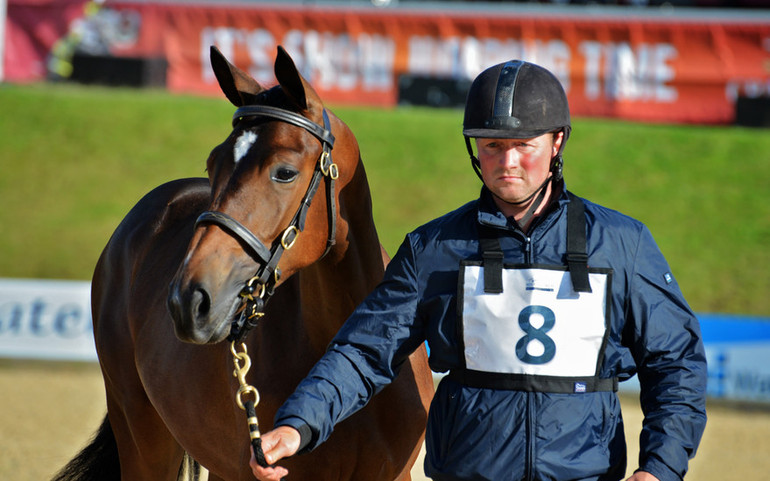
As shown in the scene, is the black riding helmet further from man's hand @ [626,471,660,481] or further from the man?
man's hand @ [626,471,660,481]

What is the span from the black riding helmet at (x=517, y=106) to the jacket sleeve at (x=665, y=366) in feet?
1.27

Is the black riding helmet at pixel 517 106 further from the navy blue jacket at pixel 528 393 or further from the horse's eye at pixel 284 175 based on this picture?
the horse's eye at pixel 284 175

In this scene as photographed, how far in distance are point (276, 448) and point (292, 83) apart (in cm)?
110

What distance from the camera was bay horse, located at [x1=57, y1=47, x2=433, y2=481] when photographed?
7.38ft

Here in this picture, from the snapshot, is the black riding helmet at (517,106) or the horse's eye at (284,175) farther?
the horse's eye at (284,175)

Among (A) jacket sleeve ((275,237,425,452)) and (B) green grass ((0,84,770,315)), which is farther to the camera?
(B) green grass ((0,84,770,315))

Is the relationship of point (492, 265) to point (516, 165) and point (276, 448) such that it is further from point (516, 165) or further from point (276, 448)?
point (276, 448)

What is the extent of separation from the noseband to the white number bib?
0.59m

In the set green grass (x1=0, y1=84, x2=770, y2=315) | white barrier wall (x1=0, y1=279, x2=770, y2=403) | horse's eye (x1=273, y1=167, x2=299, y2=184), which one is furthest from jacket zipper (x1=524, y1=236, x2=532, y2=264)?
green grass (x1=0, y1=84, x2=770, y2=315)

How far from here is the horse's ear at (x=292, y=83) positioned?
241 centimetres

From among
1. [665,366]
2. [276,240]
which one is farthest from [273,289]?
[665,366]

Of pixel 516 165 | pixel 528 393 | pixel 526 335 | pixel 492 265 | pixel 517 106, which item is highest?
pixel 517 106

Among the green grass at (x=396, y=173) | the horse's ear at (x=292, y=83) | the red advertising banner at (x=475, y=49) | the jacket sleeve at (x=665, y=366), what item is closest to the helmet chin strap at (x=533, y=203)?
the jacket sleeve at (x=665, y=366)

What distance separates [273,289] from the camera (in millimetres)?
2352
